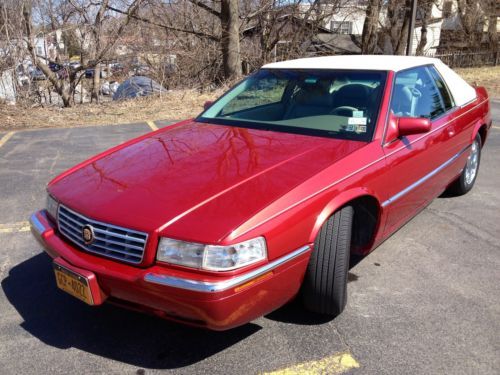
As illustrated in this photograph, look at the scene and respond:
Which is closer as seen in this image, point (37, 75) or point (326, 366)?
point (326, 366)

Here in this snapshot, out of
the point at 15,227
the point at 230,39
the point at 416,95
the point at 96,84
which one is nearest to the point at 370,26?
Answer: the point at 230,39

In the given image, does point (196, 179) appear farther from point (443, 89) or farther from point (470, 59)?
point (470, 59)

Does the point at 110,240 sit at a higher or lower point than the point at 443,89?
lower

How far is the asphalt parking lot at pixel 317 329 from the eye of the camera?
98.9 inches

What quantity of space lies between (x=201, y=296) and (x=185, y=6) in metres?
15.4

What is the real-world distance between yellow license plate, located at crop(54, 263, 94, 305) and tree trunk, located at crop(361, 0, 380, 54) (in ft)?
59.3

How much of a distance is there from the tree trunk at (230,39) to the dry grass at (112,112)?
1521 millimetres

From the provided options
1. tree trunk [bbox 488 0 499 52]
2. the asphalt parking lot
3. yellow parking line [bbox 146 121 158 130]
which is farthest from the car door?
tree trunk [bbox 488 0 499 52]

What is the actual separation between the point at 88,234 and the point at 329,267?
1.31 meters

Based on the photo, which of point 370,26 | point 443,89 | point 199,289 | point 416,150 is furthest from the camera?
point 370,26

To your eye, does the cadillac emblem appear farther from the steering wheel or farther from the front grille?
the steering wheel

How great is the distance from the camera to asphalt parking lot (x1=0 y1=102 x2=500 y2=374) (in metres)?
2.51

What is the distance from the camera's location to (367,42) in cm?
2000

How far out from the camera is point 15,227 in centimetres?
433
